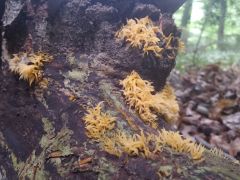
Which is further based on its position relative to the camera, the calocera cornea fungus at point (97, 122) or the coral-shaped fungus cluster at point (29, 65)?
the coral-shaped fungus cluster at point (29, 65)

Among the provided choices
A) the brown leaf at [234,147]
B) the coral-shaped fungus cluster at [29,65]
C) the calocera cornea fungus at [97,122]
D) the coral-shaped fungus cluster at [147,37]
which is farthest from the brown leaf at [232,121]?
the coral-shaped fungus cluster at [29,65]

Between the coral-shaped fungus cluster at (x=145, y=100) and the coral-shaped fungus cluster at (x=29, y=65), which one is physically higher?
the coral-shaped fungus cluster at (x=29, y=65)

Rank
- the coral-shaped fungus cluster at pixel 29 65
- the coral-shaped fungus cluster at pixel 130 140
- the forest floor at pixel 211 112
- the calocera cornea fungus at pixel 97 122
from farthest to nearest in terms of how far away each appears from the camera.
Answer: the forest floor at pixel 211 112
the coral-shaped fungus cluster at pixel 29 65
the calocera cornea fungus at pixel 97 122
the coral-shaped fungus cluster at pixel 130 140

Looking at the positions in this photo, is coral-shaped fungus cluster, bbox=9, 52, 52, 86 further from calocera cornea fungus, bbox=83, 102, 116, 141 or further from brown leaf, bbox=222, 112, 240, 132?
brown leaf, bbox=222, 112, 240, 132

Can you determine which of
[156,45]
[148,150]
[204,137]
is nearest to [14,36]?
[156,45]

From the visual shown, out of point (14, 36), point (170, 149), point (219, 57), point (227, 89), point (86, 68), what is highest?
point (14, 36)

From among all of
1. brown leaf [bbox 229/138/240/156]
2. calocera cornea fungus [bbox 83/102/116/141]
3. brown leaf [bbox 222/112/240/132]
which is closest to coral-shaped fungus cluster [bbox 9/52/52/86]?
calocera cornea fungus [bbox 83/102/116/141]

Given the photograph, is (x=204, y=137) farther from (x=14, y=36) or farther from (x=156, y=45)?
(x=14, y=36)

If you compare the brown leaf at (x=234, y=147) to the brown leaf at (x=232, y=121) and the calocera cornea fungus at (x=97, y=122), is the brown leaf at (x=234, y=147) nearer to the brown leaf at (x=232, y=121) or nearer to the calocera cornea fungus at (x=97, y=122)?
the brown leaf at (x=232, y=121)

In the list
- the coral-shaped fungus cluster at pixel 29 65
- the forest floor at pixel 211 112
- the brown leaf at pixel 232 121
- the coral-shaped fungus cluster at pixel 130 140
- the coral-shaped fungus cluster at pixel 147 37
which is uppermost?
the coral-shaped fungus cluster at pixel 147 37
